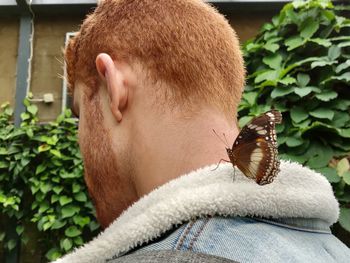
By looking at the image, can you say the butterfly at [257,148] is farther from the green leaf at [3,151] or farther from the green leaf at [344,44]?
the green leaf at [3,151]

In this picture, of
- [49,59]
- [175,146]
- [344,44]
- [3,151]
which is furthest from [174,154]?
[49,59]

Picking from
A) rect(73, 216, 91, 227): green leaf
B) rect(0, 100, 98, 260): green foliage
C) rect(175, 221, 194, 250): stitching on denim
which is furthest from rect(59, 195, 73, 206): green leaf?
rect(175, 221, 194, 250): stitching on denim

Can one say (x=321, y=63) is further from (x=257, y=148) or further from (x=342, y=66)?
(x=257, y=148)

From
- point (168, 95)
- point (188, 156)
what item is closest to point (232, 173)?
point (188, 156)

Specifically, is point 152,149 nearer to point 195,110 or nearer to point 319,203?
point 195,110

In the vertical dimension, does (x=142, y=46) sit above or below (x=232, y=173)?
above

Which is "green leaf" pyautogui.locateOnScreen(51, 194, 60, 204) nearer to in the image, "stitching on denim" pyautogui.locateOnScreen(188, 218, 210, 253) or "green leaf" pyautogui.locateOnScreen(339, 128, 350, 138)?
"green leaf" pyautogui.locateOnScreen(339, 128, 350, 138)
